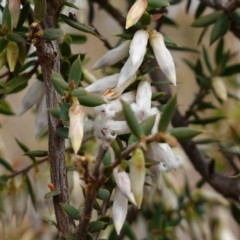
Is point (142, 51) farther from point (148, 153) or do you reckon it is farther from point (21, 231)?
point (21, 231)

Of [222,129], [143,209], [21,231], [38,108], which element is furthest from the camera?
[222,129]

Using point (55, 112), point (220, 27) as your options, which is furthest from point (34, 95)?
point (220, 27)

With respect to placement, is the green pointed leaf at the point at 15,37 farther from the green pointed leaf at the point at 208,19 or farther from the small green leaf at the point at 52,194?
the green pointed leaf at the point at 208,19

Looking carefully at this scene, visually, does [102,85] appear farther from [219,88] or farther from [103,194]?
[219,88]

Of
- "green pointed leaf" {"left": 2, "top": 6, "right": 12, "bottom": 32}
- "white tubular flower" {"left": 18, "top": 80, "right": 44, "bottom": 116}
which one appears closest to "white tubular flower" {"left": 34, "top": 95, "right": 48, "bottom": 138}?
"white tubular flower" {"left": 18, "top": 80, "right": 44, "bottom": 116}

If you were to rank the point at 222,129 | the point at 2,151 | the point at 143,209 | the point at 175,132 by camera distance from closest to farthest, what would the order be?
the point at 175,132, the point at 2,151, the point at 143,209, the point at 222,129

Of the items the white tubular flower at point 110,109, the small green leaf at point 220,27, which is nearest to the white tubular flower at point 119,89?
the white tubular flower at point 110,109

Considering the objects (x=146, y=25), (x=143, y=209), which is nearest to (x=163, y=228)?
(x=143, y=209)
